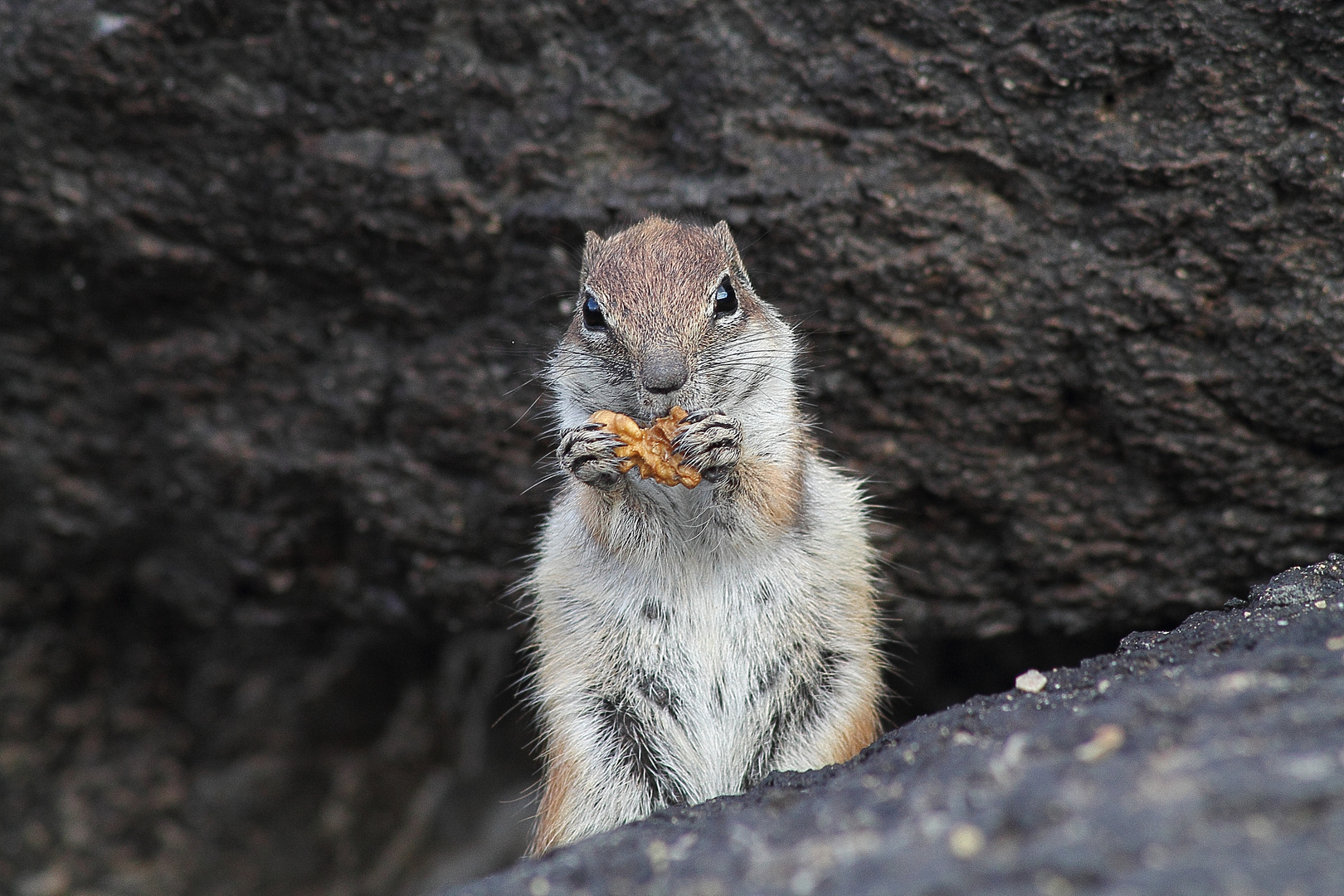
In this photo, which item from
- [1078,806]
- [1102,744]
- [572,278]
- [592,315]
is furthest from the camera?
[572,278]

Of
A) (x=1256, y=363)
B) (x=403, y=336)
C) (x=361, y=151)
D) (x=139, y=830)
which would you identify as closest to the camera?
(x=1256, y=363)

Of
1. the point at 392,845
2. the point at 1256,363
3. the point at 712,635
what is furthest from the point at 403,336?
the point at 1256,363

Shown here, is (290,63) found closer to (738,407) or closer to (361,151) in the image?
(361,151)

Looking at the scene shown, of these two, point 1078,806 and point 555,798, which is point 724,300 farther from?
point 1078,806

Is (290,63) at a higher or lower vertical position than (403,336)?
higher

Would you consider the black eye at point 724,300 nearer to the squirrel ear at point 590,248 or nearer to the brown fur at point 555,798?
the squirrel ear at point 590,248

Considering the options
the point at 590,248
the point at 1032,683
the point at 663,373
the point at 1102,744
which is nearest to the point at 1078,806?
the point at 1102,744

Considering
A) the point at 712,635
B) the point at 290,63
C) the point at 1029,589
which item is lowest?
the point at 1029,589
